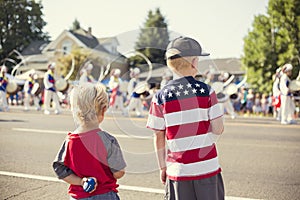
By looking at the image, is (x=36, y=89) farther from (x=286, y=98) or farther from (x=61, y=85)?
(x=286, y=98)

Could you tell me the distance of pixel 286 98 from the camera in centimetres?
1262

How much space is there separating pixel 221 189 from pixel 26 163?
385 centimetres

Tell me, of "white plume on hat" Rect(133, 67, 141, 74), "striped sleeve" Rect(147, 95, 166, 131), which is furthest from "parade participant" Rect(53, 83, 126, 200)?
"white plume on hat" Rect(133, 67, 141, 74)

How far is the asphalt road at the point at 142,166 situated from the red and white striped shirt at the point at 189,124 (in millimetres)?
416

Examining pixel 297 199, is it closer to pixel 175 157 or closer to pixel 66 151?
pixel 175 157

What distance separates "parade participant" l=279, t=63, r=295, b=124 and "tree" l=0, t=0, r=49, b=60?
8.41 metres

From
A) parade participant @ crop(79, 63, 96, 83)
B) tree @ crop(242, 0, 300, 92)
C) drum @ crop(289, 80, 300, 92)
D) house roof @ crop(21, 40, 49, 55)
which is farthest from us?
tree @ crop(242, 0, 300, 92)

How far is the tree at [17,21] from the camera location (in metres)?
6.77

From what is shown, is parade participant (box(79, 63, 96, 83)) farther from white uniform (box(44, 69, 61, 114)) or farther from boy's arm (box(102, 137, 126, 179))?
white uniform (box(44, 69, 61, 114))

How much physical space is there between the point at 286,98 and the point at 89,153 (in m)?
11.6

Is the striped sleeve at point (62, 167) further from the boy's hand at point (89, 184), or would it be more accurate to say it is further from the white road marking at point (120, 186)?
the white road marking at point (120, 186)

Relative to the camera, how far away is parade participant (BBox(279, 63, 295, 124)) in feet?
41.1

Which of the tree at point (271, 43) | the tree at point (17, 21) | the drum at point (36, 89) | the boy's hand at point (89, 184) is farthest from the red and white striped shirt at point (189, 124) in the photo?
the tree at point (271, 43)

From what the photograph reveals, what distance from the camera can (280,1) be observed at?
23984mm
